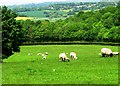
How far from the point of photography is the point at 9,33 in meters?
49.0

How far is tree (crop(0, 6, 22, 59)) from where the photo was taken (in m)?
48.1

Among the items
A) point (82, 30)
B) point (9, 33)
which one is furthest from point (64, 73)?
point (82, 30)

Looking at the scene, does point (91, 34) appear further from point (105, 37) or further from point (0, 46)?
point (0, 46)

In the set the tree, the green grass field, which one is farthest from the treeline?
the green grass field

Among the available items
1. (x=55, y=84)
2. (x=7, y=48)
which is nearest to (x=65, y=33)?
(x=7, y=48)

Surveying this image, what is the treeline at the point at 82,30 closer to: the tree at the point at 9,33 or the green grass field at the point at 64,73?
the tree at the point at 9,33

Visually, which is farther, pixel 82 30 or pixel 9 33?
pixel 82 30

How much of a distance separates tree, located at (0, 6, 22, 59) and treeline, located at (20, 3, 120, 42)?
7307 centimetres

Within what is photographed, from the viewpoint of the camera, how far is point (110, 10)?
562 ft

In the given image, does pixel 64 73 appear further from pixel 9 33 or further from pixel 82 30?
pixel 82 30

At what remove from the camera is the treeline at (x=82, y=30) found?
136 m

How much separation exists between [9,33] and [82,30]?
102077 mm

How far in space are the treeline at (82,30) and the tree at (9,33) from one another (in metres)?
73.1

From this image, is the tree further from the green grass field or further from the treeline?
the treeline
